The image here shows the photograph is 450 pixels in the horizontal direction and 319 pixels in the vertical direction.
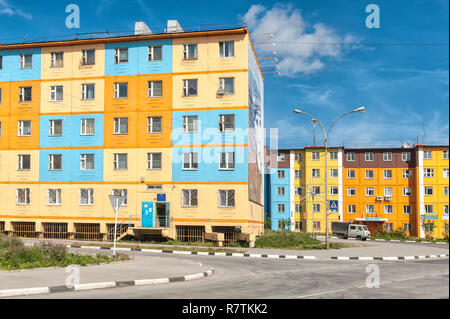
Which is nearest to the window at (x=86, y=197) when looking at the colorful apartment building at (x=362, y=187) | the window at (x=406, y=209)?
the colorful apartment building at (x=362, y=187)

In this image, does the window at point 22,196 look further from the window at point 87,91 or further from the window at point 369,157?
the window at point 369,157

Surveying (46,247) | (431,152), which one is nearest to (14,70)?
(46,247)

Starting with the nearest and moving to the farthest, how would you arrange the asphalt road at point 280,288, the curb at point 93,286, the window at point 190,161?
the asphalt road at point 280,288 → the curb at point 93,286 → the window at point 190,161

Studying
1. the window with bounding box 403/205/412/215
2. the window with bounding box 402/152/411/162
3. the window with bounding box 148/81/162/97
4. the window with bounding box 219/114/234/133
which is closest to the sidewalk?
the window with bounding box 219/114/234/133

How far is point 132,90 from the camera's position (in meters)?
40.9

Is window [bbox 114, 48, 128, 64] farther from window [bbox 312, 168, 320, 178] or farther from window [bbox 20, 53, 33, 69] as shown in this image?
window [bbox 312, 168, 320, 178]

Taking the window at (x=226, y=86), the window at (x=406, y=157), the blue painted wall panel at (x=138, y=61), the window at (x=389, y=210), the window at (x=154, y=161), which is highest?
the blue painted wall panel at (x=138, y=61)

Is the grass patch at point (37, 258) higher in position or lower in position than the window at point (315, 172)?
lower

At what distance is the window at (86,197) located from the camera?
4097 centimetres

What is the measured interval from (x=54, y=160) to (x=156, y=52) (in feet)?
41.4

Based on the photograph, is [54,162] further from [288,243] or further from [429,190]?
[429,190]

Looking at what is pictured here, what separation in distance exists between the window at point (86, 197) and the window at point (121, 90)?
26.7 ft

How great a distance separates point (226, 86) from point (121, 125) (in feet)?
30.8

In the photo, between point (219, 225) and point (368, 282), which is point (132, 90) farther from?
point (368, 282)
